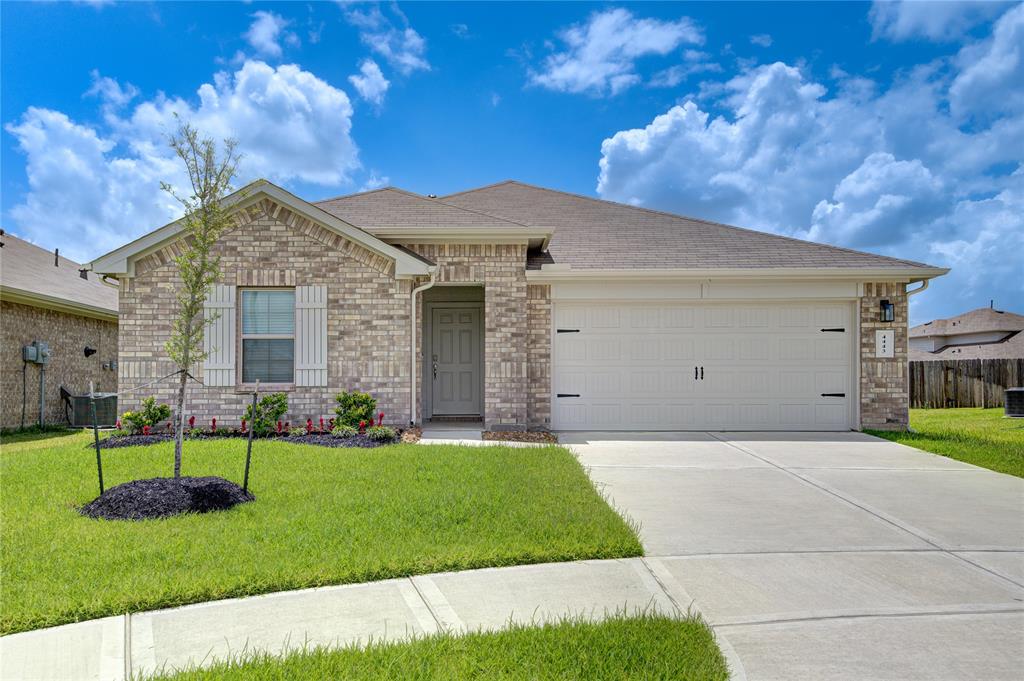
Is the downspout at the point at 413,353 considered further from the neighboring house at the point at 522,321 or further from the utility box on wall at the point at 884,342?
the utility box on wall at the point at 884,342

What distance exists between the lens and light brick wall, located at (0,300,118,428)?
12.0 m

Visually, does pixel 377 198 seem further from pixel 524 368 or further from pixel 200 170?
pixel 200 170

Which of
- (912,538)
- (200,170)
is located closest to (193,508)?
(200,170)

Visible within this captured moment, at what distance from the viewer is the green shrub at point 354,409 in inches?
392

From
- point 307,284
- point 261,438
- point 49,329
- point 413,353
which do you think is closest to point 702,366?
point 413,353

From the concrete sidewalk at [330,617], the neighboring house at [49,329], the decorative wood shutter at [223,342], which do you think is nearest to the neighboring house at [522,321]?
the decorative wood shutter at [223,342]

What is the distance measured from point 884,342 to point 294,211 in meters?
10.7

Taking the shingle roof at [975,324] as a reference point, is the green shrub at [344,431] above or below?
below

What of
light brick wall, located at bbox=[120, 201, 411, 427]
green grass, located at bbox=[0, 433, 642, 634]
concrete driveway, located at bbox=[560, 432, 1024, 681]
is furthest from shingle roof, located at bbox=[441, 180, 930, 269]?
green grass, located at bbox=[0, 433, 642, 634]

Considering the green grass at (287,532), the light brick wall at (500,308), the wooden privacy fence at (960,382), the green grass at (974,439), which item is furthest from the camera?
the wooden privacy fence at (960,382)

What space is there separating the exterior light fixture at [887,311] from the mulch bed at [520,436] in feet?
21.2

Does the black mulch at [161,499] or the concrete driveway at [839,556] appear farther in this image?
the black mulch at [161,499]

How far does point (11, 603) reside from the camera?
11.8 ft

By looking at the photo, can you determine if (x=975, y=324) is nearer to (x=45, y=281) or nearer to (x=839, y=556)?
(x=839, y=556)
